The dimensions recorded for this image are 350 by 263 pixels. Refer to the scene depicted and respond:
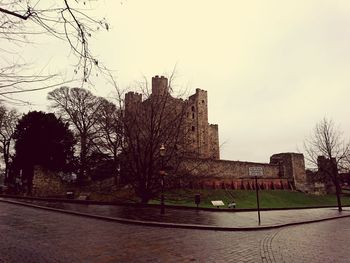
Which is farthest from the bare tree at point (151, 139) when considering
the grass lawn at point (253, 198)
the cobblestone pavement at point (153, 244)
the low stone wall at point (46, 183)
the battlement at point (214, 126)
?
the battlement at point (214, 126)

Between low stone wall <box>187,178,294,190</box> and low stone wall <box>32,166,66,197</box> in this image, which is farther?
low stone wall <box>187,178,294,190</box>

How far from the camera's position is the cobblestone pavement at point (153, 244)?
701 centimetres

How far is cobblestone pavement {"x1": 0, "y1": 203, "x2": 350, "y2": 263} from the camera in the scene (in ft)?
23.0

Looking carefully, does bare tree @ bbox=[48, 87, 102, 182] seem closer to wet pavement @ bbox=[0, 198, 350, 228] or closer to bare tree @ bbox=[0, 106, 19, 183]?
bare tree @ bbox=[0, 106, 19, 183]

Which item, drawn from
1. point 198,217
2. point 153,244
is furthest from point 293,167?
point 153,244

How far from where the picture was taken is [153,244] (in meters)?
8.36

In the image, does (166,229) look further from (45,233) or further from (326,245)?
(326,245)

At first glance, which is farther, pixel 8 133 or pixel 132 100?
pixel 8 133

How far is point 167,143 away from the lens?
20.3 m

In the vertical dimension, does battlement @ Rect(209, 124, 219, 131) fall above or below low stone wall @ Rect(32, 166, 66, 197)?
above

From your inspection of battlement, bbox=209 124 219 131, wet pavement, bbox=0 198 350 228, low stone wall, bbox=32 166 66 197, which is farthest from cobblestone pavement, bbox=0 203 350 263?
battlement, bbox=209 124 219 131

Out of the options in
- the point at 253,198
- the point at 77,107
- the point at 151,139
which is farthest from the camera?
the point at 77,107

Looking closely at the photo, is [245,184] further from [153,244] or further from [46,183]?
[153,244]

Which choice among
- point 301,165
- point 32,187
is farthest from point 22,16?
point 301,165
